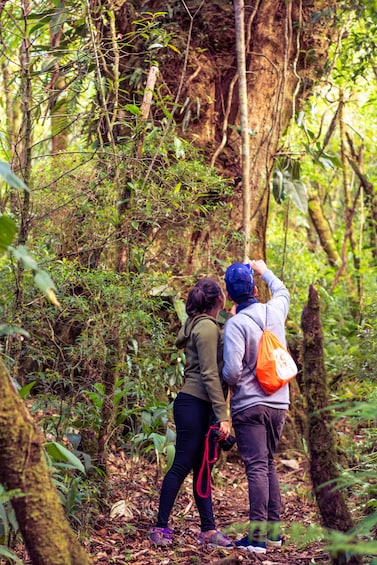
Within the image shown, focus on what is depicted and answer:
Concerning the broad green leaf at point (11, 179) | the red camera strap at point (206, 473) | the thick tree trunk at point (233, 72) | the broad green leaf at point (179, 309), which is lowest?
the red camera strap at point (206, 473)

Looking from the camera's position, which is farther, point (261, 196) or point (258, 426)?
point (261, 196)

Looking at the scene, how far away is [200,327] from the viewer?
4.84 meters

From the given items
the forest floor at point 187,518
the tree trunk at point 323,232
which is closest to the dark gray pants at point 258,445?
the forest floor at point 187,518

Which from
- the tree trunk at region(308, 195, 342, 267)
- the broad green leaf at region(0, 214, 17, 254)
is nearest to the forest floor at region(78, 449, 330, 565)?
the broad green leaf at region(0, 214, 17, 254)

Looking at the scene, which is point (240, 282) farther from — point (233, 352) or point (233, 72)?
point (233, 72)

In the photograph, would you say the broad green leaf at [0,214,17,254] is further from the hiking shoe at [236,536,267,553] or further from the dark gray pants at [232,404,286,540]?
the hiking shoe at [236,536,267,553]

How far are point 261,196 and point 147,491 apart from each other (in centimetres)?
330

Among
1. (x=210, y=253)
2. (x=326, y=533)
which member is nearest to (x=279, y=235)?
(x=210, y=253)

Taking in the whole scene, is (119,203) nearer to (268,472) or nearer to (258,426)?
(258,426)

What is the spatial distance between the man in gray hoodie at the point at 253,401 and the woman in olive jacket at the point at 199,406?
0.11 m

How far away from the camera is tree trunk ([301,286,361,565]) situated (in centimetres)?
277

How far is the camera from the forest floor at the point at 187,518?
444 cm

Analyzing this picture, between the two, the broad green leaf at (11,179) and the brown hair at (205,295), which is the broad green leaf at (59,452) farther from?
the brown hair at (205,295)

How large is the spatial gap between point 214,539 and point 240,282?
1683 mm
